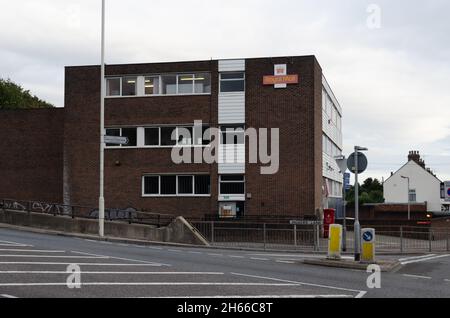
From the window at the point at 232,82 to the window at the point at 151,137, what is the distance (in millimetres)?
4687

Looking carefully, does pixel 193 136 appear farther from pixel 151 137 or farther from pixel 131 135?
pixel 131 135

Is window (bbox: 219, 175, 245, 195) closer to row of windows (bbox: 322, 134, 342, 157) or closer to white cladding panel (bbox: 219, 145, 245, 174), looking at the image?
white cladding panel (bbox: 219, 145, 245, 174)

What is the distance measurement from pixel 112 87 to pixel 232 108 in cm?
783

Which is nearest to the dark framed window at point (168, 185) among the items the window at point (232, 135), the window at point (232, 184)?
the window at point (232, 184)

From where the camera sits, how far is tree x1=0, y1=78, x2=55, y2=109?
195 ft

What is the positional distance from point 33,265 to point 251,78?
78.8ft

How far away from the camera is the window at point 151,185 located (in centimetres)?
3834

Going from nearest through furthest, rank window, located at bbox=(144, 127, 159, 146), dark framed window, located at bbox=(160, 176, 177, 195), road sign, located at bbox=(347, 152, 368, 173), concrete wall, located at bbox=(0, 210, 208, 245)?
road sign, located at bbox=(347, 152, 368, 173) < concrete wall, located at bbox=(0, 210, 208, 245) < dark framed window, located at bbox=(160, 176, 177, 195) < window, located at bbox=(144, 127, 159, 146)

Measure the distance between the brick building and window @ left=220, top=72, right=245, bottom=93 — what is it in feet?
0.19

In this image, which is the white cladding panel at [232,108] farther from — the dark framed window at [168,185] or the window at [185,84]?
the dark framed window at [168,185]

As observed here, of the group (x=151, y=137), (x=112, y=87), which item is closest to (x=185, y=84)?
(x=151, y=137)

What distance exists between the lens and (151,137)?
38.7 m

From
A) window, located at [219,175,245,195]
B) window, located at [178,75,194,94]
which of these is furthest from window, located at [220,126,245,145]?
window, located at [178,75,194,94]

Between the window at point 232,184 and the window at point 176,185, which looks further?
the window at point 176,185
